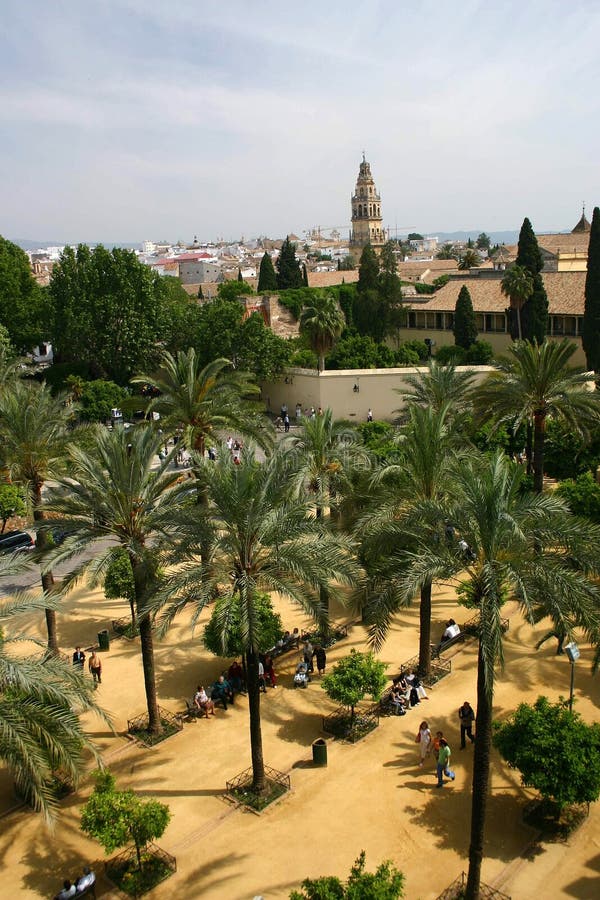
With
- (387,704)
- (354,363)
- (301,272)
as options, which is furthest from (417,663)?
(301,272)

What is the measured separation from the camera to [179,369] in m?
22.0

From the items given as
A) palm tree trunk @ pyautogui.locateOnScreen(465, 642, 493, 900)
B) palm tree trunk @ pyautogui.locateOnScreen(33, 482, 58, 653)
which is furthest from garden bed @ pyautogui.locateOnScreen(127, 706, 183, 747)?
palm tree trunk @ pyautogui.locateOnScreen(465, 642, 493, 900)

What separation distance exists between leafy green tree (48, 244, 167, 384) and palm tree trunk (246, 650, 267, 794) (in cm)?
3369

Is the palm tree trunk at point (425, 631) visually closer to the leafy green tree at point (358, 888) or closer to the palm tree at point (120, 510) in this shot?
the palm tree at point (120, 510)

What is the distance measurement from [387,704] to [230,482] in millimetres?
6648

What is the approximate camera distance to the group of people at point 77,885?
11789 mm

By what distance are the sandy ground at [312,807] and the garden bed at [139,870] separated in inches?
6.7

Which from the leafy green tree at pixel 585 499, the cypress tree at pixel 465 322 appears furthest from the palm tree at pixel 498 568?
the cypress tree at pixel 465 322

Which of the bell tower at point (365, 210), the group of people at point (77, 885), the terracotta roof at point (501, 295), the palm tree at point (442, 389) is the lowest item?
the group of people at point (77, 885)

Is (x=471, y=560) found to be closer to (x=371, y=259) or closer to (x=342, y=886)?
(x=342, y=886)

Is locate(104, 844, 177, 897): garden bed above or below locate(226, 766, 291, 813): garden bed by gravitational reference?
below


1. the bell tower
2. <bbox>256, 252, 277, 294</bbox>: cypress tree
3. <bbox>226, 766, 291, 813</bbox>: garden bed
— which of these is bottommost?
<bbox>226, 766, 291, 813</bbox>: garden bed

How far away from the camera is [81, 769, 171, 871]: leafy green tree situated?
39.6 ft

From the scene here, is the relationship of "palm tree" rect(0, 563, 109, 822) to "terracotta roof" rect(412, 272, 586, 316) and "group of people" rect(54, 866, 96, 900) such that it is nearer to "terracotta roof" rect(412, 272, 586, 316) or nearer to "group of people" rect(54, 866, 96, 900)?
"group of people" rect(54, 866, 96, 900)
